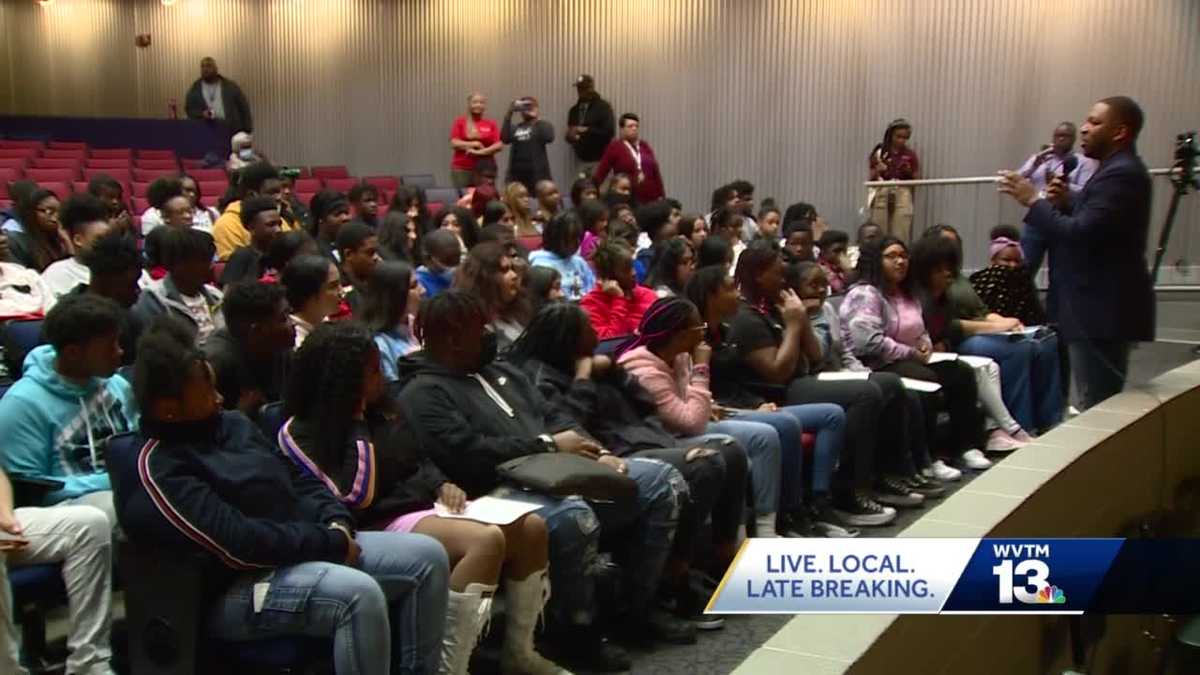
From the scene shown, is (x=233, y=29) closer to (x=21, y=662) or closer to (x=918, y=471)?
(x=918, y=471)

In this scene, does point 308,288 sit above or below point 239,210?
below

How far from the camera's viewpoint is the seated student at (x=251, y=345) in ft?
10.5

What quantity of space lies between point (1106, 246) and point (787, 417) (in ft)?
4.06

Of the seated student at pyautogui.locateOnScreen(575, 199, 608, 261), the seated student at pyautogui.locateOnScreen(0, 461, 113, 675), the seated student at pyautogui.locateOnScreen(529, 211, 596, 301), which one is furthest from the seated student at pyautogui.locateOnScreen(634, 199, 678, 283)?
the seated student at pyautogui.locateOnScreen(0, 461, 113, 675)

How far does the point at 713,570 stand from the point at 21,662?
2049 mm

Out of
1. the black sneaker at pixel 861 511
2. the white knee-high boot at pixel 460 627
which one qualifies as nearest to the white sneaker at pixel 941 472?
the black sneaker at pixel 861 511

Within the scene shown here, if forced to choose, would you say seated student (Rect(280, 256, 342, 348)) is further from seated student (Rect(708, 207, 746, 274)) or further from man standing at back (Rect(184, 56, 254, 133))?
man standing at back (Rect(184, 56, 254, 133))

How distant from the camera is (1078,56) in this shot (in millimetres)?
9250

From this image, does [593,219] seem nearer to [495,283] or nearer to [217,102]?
[495,283]

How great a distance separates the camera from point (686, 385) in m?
3.97

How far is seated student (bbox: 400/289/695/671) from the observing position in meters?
3.09

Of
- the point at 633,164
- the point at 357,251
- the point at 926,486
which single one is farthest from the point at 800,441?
the point at 633,164

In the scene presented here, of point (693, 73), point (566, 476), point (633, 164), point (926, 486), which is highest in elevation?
point (693, 73)

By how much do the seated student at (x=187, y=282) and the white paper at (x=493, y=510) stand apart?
1.44 metres
